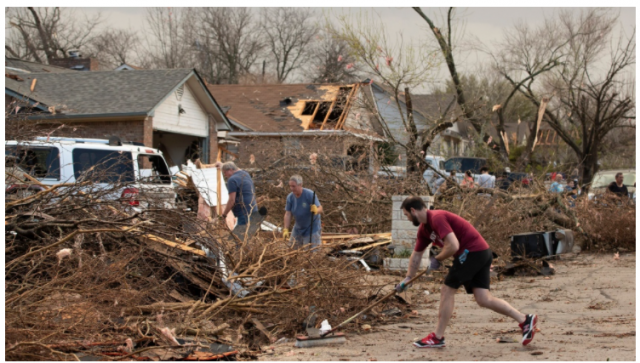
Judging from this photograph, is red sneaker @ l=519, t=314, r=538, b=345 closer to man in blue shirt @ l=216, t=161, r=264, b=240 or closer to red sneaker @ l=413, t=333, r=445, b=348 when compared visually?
red sneaker @ l=413, t=333, r=445, b=348

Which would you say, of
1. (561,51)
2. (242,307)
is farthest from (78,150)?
(561,51)

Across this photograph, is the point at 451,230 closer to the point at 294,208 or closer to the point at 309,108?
the point at 294,208

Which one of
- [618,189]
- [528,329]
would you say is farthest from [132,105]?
[528,329]

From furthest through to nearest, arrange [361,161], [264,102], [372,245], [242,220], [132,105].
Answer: [264,102], [132,105], [361,161], [372,245], [242,220]

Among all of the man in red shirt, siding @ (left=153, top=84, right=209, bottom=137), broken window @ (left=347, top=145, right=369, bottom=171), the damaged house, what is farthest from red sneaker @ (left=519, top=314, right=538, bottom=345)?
the damaged house

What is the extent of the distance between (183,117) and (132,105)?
103 inches

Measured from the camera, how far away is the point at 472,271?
6000 millimetres

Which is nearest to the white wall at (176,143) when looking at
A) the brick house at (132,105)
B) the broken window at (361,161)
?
the brick house at (132,105)

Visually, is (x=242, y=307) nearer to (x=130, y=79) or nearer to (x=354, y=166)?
(x=354, y=166)

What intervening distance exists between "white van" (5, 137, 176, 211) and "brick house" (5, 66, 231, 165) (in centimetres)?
446

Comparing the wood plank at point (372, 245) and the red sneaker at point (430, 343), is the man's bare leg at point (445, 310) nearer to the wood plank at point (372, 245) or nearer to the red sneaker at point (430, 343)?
the red sneaker at point (430, 343)

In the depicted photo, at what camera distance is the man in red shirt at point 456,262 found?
19.3 ft

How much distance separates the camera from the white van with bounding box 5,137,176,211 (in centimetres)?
802

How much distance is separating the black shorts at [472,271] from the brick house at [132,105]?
40.8 feet
